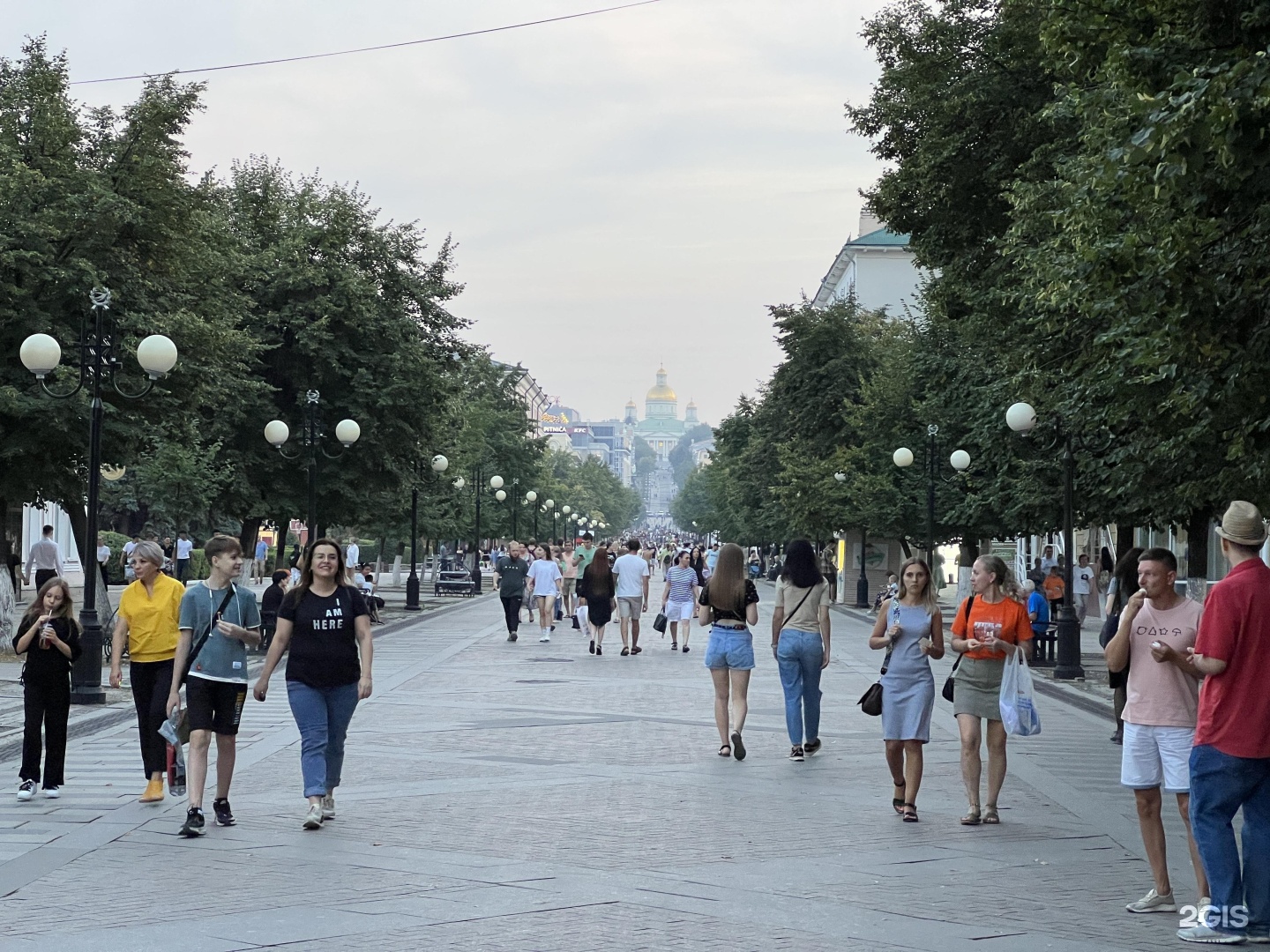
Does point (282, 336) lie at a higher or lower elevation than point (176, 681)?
higher

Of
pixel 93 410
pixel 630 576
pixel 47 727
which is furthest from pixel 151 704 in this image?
pixel 630 576

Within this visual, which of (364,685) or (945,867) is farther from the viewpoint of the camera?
(364,685)

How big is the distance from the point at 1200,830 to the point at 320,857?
4388mm

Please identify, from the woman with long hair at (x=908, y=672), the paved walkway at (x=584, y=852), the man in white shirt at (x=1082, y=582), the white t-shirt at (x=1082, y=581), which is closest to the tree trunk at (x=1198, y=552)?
the paved walkway at (x=584, y=852)

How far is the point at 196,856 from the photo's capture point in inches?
343

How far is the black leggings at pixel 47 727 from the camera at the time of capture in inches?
425

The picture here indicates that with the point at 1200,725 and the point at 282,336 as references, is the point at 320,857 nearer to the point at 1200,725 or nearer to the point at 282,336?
the point at 1200,725

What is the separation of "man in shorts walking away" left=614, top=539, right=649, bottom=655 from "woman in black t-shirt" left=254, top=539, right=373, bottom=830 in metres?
16.7

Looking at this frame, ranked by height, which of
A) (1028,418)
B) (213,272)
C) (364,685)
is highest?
(213,272)

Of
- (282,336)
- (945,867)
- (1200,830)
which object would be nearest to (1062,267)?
(945,867)

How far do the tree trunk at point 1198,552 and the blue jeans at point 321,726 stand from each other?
17923mm

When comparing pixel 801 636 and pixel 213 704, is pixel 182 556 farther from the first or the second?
pixel 213 704

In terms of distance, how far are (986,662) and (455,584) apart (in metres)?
45.1

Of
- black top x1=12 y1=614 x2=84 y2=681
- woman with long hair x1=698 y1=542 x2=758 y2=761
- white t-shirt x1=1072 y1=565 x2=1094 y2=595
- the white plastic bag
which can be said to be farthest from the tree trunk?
black top x1=12 y1=614 x2=84 y2=681
